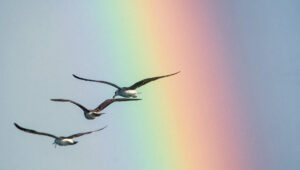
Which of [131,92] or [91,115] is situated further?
[91,115]

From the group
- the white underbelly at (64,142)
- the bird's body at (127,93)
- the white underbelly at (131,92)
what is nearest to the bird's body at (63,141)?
the white underbelly at (64,142)

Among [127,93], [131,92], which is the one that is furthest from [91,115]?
[131,92]

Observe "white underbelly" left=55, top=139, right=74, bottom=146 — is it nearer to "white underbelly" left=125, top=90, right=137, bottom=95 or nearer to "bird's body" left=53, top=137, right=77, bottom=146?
"bird's body" left=53, top=137, right=77, bottom=146

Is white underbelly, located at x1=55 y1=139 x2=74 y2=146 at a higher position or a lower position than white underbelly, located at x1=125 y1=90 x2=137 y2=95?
lower

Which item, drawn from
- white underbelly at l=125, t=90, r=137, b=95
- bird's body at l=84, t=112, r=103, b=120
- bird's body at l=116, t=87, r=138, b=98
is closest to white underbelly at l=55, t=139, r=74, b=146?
bird's body at l=84, t=112, r=103, b=120

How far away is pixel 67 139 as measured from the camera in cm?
3803

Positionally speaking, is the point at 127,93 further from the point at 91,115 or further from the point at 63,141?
the point at 63,141

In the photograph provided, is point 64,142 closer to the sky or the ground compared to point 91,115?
closer to the ground

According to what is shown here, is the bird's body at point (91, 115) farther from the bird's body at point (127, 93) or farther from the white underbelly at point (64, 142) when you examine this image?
→ the white underbelly at point (64, 142)

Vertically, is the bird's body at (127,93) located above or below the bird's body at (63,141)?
above

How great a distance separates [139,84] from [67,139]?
6.47 meters

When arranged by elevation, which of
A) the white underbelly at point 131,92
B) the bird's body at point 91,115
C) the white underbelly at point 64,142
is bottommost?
the white underbelly at point 64,142

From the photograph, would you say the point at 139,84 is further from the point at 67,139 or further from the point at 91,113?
the point at 67,139

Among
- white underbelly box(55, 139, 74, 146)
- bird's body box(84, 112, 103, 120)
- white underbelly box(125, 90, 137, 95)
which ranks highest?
white underbelly box(125, 90, 137, 95)
